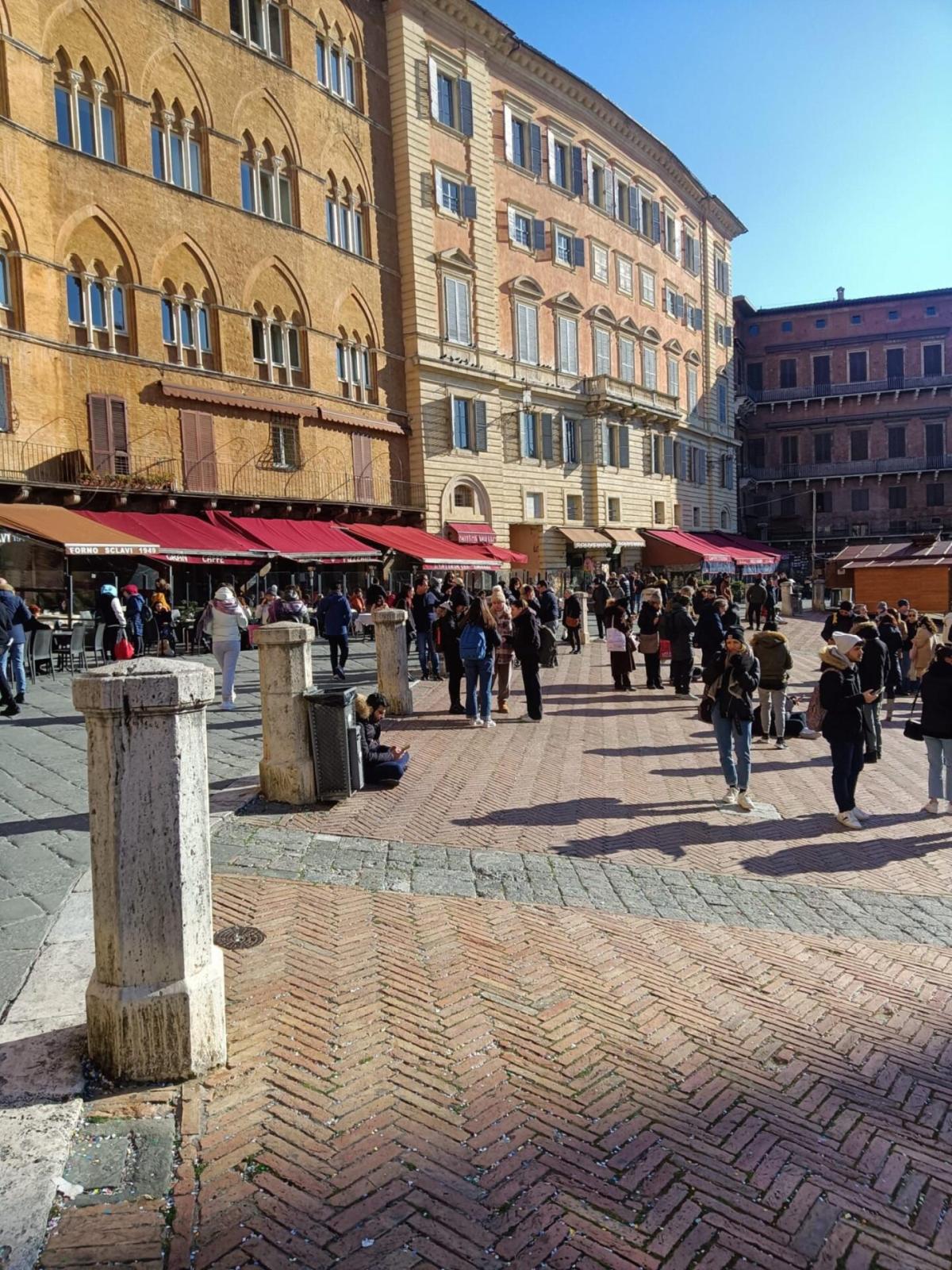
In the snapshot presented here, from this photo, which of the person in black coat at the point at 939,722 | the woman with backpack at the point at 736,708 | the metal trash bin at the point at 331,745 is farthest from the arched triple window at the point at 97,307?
the person in black coat at the point at 939,722

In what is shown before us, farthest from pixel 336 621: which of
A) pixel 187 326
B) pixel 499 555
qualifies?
pixel 499 555

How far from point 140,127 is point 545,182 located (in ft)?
60.9

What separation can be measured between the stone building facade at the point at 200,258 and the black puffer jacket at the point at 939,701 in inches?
679

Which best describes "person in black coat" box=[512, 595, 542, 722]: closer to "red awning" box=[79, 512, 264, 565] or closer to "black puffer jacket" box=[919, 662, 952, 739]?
"black puffer jacket" box=[919, 662, 952, 739]

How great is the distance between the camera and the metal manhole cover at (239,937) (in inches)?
176

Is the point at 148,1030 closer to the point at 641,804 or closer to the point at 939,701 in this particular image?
the point at 641,804

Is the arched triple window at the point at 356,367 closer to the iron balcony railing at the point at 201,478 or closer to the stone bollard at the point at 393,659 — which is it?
the iron balcony railing at the point at 201,478

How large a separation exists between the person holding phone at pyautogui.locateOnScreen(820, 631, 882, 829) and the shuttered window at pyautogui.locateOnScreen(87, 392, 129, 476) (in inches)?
695

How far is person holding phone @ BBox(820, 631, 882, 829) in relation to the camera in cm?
720

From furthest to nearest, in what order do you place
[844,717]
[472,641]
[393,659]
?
[393,659]
[472,641]
[844,717]

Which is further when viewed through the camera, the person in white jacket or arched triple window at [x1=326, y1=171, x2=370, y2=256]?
arched triple window at [x1=326, y1=171, x2=370, y2=256]

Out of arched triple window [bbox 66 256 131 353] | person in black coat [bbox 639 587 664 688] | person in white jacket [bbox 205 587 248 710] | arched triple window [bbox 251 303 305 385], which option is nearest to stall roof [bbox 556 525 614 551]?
arched triple window [bbox 251 303 305 385]

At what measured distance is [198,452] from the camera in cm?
2239

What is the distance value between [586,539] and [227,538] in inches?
716
